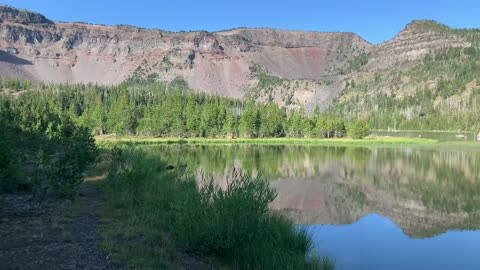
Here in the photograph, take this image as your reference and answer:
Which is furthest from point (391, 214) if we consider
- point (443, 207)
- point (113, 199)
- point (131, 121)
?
point (131, 121)

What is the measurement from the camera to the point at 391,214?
26.8 metres

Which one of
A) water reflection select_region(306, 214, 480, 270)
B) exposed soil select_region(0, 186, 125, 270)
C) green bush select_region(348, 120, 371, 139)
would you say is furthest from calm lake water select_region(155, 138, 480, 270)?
green bush select_region(348, 120, 371, 139)

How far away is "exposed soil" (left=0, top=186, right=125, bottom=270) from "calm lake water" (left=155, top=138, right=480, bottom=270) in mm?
8326

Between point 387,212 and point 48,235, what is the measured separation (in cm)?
2137

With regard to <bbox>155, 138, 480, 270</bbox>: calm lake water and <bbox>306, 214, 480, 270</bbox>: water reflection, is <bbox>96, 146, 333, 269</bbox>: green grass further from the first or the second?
<bbox>155, 138, 480, 270</bbox>: calm lake water

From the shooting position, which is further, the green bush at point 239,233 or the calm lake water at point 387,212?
the calm lake water at point 387,212

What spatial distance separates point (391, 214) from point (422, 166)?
2840cm

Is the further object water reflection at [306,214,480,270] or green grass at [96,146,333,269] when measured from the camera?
water reflection at [306,214,480,270]

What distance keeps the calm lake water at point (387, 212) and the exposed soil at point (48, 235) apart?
833 centimetres

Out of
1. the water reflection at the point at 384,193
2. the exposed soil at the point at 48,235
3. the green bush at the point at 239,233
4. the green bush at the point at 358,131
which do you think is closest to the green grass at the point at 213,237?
the green bush at the point at 239,233

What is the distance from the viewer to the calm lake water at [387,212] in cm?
1783

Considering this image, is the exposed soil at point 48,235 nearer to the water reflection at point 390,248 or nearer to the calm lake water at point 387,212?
the calm lake water at point 387,212

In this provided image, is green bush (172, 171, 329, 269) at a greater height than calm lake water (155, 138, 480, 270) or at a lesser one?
greater

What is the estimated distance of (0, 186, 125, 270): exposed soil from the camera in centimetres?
1045
